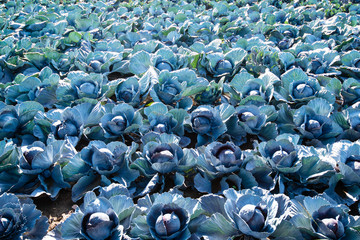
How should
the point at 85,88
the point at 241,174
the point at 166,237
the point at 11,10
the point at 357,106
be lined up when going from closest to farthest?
the point at 166,237
the point at 241,174
the point at 357,106
the point at 85,88
the point at 11,10

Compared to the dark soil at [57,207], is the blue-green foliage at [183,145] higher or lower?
higher

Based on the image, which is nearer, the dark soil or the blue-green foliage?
the blue-green foliage

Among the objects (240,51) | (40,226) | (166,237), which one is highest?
(240,51)

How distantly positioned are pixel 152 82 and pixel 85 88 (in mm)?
597

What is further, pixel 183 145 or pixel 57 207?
pixel 183 145

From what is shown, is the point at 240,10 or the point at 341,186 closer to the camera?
the point at 341,186

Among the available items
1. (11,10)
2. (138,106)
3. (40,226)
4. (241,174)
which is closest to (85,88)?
(138,106)

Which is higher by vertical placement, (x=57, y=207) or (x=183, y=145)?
(x=183, y=145)

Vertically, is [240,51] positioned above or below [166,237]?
above

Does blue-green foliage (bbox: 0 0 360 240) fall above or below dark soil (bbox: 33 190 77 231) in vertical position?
above

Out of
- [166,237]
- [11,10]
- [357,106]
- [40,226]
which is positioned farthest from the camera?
[11,10]

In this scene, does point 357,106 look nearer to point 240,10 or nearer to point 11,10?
point 240,10

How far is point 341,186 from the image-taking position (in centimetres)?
209

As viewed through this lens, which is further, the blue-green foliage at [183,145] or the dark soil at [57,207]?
the dark soil at [57,207]
